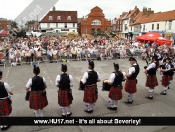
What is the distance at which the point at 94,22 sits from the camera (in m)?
40.3

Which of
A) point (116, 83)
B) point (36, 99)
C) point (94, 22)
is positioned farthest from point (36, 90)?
point (94, 22)

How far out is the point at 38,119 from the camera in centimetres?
389

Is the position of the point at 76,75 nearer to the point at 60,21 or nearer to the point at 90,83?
the point at 90,83

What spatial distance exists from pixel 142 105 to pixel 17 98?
169 inches

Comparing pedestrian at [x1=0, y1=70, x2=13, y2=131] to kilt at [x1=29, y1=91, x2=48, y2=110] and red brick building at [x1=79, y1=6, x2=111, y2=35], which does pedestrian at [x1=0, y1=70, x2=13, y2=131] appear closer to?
kilt at [x1=29, y1=91, x2=48, y2=110]

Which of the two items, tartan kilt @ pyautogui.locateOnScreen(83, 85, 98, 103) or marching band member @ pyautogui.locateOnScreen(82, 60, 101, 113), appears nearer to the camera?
marching band member @ pyautogui.locateOnScreen(82, 60, 101, 113)

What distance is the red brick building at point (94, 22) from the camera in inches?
1561

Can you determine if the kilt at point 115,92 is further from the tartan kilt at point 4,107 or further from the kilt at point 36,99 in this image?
the tartan kilt at point 4,107

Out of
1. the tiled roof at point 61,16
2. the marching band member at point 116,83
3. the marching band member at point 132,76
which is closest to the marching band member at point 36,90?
the marching band member at point 116,83

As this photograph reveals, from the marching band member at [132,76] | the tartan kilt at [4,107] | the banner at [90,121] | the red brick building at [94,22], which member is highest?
the red brick building at [94,22]

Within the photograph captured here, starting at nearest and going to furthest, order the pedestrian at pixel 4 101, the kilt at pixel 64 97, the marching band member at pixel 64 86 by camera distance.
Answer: the pedestrian at pixel 4 101, the marching band member at pixel 64 86, the kilt at pixel 64 97

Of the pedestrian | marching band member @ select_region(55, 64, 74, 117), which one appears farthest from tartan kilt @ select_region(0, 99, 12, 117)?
marching band member @ select_region(55, 64, 74, 117)

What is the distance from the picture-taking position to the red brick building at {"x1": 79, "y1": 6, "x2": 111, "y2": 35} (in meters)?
39.7

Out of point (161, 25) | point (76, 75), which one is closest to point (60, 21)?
point (161, 25)
